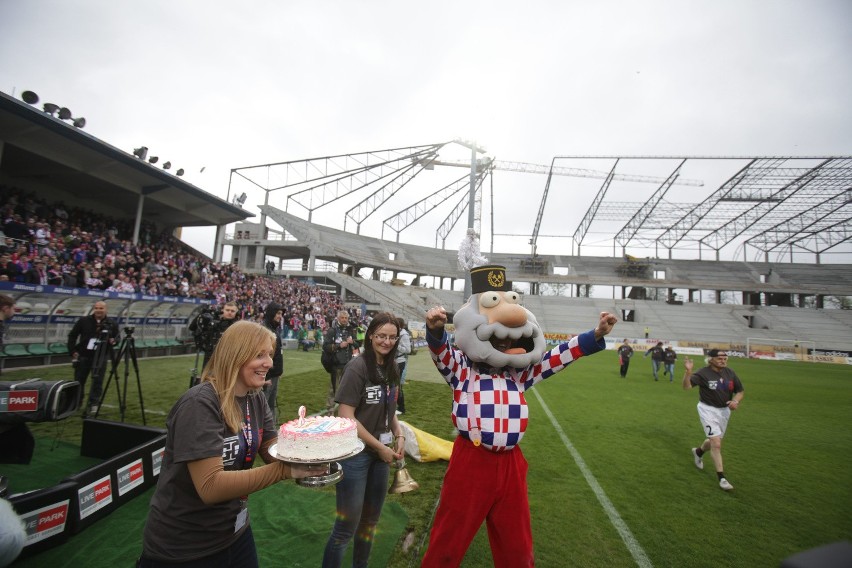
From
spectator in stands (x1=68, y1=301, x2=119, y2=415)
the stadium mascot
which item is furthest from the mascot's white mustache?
spectator in stands (x1=68, y1=301, x2=119, y2=415)

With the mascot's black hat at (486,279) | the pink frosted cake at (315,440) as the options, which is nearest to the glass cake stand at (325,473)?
the pink frosted cake at (315,440)

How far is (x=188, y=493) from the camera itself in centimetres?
167

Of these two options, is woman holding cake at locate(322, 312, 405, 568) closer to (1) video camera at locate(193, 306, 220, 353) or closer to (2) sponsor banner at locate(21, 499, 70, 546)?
(2) sponsor banner at locate(21, 499, 70, 546)

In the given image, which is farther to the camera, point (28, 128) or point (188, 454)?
point (28, 128)

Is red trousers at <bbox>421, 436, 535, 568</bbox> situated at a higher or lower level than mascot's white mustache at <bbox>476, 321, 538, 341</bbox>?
lower

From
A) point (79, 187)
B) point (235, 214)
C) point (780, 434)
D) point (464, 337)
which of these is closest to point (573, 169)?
point (235, 214)

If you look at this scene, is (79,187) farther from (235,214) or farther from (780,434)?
(780,434)

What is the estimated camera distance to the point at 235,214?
83.7 ft

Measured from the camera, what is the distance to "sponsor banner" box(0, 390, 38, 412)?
3.07 meters

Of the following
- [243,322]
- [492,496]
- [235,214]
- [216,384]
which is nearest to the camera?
[216,384]

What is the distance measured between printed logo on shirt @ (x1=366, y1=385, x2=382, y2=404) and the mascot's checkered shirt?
518 millimetres

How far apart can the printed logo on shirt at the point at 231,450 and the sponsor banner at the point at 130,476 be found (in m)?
3.22

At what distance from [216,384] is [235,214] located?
2690 cm

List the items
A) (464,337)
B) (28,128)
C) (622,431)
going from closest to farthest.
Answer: (464,337)
(622,431)
(28,128)
